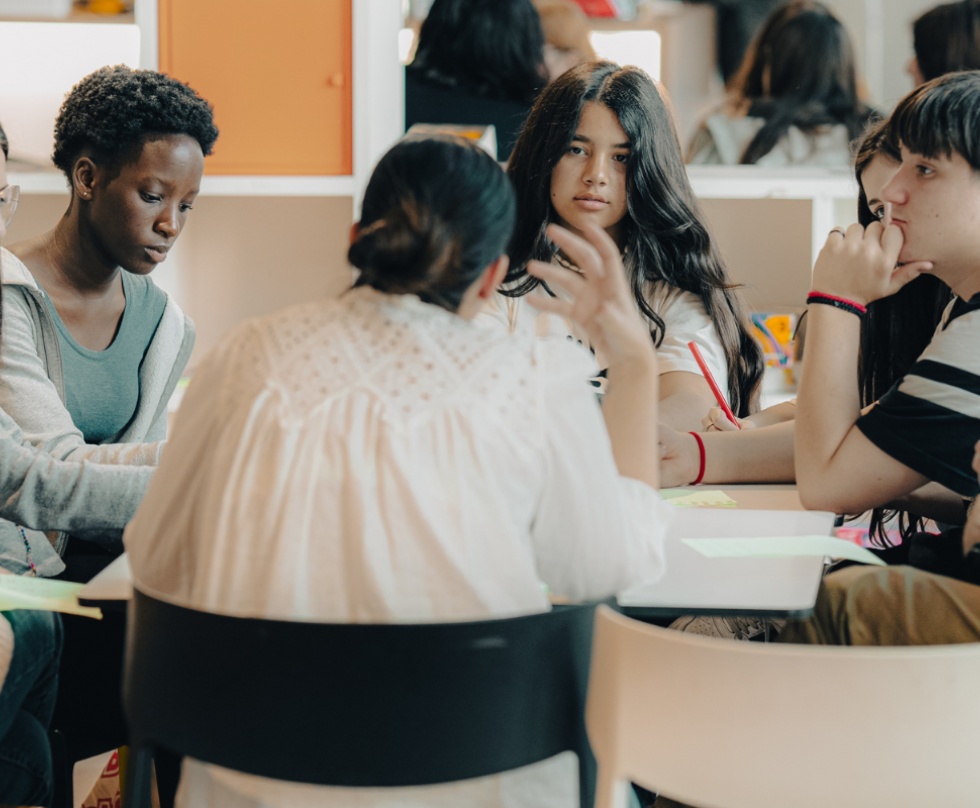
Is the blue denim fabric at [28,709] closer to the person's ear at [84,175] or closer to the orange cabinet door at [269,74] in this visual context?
the person's ear at [84,175]

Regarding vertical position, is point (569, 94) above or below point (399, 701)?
above

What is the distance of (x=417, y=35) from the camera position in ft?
9.35

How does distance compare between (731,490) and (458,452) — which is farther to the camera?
(731,490)

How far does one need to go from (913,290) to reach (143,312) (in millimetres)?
1344

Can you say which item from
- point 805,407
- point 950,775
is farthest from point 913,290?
point 950,775

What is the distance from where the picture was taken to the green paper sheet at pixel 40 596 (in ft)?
3.16

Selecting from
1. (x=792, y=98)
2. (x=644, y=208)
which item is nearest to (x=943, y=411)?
(x=644, y=208)

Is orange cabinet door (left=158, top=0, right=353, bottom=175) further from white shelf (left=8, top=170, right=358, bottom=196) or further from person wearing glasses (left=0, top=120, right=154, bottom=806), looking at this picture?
person wearing glasses (left=0, top=120, right=154, bottom=806)

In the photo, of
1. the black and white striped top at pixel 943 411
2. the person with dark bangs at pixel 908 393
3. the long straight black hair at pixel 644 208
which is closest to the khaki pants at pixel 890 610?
the person with dark bangs at pixel 908 393

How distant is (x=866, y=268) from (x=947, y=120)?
20cm

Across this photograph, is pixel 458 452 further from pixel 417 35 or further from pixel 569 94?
pixel 417 35

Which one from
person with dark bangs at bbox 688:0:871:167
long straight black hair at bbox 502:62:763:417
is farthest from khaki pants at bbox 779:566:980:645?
person with dark bangs at bbox 688:0:871:167

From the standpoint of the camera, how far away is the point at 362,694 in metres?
0.72

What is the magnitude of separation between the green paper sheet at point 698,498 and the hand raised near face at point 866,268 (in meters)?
0.31
